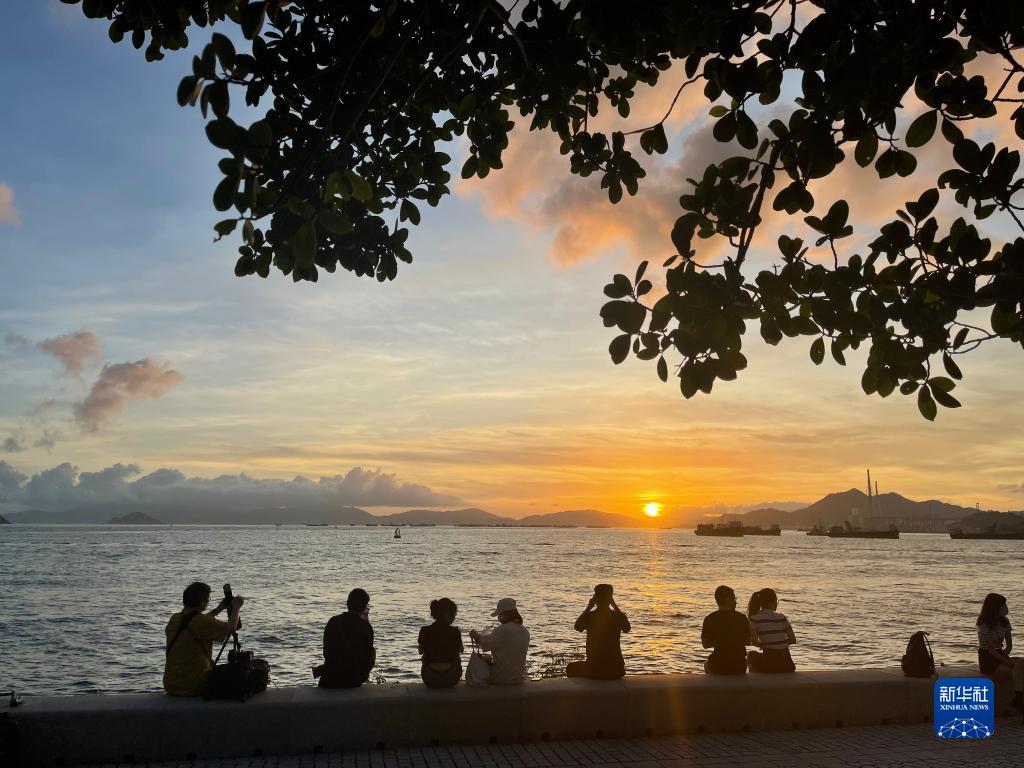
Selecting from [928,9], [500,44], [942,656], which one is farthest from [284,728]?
[942,656]

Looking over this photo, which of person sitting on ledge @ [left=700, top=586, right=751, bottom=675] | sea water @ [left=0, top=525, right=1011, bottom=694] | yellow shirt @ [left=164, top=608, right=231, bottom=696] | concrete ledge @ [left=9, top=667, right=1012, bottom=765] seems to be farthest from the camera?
sea water @ [left=0, top=525, right=1011, bottom=694]

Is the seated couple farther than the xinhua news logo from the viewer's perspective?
Yes

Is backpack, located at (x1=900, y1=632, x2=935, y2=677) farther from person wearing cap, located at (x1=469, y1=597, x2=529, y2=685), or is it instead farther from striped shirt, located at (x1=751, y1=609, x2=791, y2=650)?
person wearing cap, located at (x1=469, y1=597, x2=529, y2=685)

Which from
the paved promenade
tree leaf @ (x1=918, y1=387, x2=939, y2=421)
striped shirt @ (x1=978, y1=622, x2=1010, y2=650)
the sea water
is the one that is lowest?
the sea water

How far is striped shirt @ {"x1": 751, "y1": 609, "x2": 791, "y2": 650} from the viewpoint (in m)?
9.87

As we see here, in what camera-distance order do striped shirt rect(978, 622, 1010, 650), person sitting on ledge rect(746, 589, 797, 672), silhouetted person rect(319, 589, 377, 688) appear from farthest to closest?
striped shirt rect(978, 622, 1010, 650) < person sitting on ledge rect(746, 589, 797, 672) < silhouetted person rect(319, 589, 377, 688)

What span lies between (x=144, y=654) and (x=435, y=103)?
25.7 meters

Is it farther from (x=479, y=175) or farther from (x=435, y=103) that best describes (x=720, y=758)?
(x=435, y=103)

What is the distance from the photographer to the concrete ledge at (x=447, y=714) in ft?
24.6

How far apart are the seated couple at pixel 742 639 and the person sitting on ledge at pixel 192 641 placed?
220 inches

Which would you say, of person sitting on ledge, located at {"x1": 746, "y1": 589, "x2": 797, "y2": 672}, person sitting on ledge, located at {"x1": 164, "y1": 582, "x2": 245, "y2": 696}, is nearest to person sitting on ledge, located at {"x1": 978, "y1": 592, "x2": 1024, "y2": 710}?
person sitting on ledge, located at {"x1": 746, "y1": 589, "x2": 797, "y2": 672}

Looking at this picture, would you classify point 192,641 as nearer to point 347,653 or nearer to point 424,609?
point 347,653

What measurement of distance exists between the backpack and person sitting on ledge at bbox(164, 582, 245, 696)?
7932 mm

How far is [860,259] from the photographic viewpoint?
508 cm
